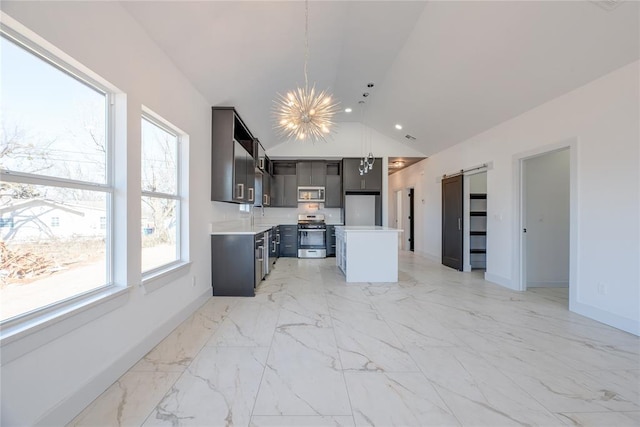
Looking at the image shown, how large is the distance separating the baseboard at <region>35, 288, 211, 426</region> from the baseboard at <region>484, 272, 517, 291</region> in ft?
15.7

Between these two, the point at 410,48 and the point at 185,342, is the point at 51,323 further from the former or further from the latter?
the point at 410,48

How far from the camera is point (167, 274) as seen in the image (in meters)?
2.44

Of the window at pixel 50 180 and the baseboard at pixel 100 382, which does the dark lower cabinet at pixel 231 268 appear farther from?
the window at pixel 50 180

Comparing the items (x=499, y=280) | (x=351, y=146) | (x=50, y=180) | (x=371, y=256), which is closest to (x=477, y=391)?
(x=371, y=256)

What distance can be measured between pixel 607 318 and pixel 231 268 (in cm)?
442

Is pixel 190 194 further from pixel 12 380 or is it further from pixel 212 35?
pixel 12 380

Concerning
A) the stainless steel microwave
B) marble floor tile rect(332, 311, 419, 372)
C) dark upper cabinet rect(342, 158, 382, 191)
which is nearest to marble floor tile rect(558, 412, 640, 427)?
marble floor tile rect(332, 311, 419, 372)

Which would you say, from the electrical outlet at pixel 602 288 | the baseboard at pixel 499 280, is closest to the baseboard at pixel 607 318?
the electrical outlet at pixel 602 288

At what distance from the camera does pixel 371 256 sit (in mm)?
4398

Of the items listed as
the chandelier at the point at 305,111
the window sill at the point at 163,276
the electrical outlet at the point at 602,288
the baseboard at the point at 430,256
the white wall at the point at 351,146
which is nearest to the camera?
the window sill at the point at 163,276

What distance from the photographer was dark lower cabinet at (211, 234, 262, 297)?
3564mm

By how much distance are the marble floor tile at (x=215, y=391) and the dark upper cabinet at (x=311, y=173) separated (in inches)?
202

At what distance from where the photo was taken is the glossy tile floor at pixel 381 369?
1475 mm

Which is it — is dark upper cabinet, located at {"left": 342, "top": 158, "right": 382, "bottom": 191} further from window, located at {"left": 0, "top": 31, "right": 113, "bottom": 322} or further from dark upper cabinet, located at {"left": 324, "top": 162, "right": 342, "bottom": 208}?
window, located at {"left": 0, "top": 31, "right": 113, "bottom": 322}
